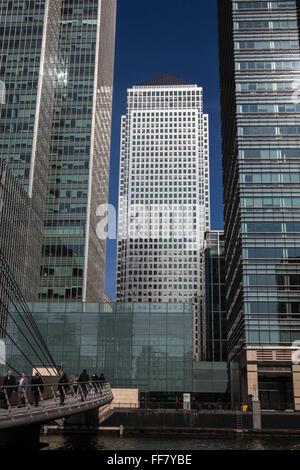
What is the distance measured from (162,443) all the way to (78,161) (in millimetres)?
94103

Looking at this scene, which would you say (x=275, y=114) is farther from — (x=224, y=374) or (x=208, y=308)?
(x=208, y=308)

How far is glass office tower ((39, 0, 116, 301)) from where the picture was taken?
122m

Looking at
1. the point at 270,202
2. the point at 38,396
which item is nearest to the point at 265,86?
the point at 270,202

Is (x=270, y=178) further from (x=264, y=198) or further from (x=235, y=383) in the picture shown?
(x=235, y=383)

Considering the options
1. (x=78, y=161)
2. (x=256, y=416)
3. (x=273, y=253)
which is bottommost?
(x=256, y=416)

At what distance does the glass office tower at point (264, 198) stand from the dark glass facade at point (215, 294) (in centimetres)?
7727

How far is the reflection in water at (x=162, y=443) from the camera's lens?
4078cm

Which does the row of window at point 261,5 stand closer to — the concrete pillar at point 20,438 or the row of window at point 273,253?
the row of window at point 273,253

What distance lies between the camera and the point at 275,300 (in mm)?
73688

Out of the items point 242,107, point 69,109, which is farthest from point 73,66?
point 242,107

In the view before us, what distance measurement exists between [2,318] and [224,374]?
40762 mm

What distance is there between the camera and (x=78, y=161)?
129750mm

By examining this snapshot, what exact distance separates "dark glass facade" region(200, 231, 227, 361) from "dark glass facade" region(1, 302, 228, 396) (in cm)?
9906
